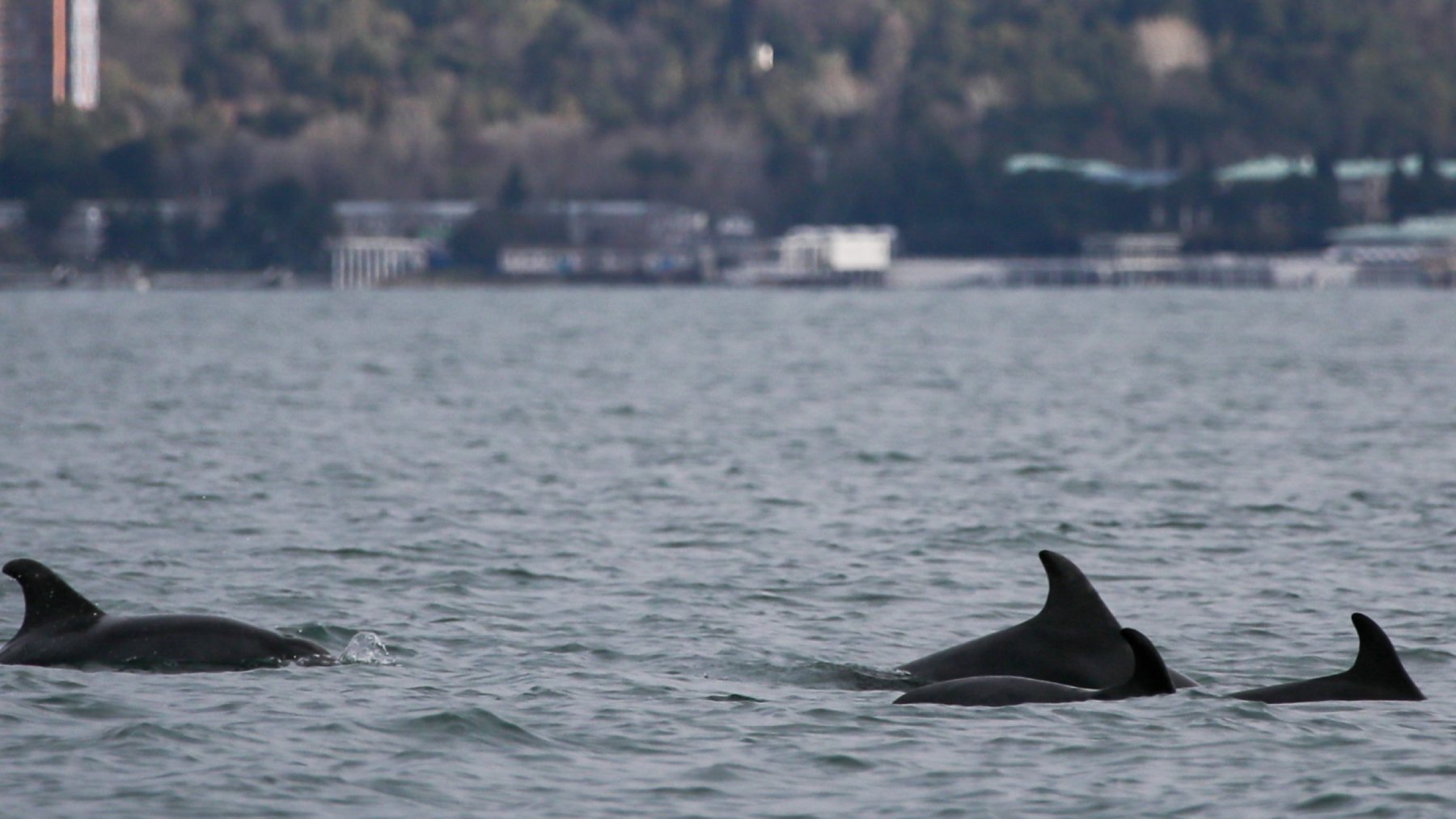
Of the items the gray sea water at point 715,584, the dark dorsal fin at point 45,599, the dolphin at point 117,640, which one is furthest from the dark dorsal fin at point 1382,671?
the dark dorsal fin at point 45,599

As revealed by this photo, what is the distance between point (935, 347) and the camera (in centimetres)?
10212

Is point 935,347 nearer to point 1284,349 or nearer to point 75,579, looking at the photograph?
point 1284,349

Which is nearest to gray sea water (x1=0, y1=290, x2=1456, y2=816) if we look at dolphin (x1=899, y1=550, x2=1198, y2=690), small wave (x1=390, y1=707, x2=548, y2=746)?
small wave (x1=390, y1=707, x2=548, y2=746)

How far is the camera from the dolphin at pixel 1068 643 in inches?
781

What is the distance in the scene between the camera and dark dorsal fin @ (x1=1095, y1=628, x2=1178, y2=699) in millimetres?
19016

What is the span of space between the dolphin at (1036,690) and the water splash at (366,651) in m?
4.76

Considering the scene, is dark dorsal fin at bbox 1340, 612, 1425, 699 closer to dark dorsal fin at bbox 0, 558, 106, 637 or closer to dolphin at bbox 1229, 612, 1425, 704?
dolphin at bbox 1229, 612, 1425, 704

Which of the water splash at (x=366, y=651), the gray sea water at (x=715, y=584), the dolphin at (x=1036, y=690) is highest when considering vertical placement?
the dolphin at (x=1036, y=690)

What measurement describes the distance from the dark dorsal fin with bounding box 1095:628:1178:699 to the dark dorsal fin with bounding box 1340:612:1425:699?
53.0 inches

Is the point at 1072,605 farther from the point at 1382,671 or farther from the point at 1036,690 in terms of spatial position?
the point at 1382,671

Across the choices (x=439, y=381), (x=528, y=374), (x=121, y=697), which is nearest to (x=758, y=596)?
(x=121, y=697)

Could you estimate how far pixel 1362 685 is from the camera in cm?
1980

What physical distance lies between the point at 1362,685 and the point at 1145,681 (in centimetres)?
167

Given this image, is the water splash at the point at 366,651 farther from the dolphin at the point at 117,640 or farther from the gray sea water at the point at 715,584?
the dolphin at the point at 117,640
